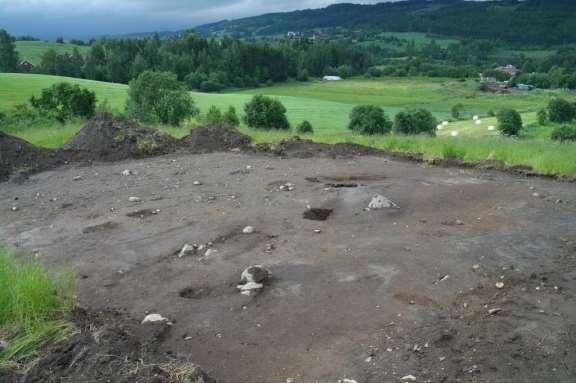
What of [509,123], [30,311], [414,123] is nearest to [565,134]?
[509,123]

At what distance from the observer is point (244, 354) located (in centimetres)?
555

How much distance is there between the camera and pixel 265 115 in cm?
3231

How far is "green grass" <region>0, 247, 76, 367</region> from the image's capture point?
15.3 feet

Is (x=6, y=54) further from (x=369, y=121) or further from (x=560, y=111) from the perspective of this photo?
(x=560, y=111)

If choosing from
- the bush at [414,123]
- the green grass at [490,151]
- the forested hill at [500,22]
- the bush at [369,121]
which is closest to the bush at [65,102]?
the green grass at [490,151]

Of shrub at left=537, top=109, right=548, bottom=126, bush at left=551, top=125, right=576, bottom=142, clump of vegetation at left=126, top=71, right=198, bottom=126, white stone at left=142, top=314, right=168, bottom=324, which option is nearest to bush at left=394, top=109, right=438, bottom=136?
bush at left=551, top=125, right=576, bottom=142

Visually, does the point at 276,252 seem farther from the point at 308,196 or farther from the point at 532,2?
the point at 532,2

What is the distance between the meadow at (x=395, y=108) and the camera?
14.0 meters

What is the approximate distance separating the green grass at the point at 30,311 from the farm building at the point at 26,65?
82657 mm

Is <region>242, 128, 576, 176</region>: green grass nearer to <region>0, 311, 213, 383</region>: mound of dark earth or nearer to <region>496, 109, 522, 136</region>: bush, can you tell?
<region>0, 311, 213, 383</region>: mound of dark earth

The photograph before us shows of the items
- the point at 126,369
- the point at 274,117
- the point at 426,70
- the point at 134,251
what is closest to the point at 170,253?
the point at 134,251

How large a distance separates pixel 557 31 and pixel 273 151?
156010 millimetres

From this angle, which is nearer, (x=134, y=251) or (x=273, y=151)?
(x=134, y=251)

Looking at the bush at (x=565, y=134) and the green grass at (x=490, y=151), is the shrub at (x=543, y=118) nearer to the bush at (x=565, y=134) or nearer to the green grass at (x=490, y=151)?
the bush at (x=565, y=134)
